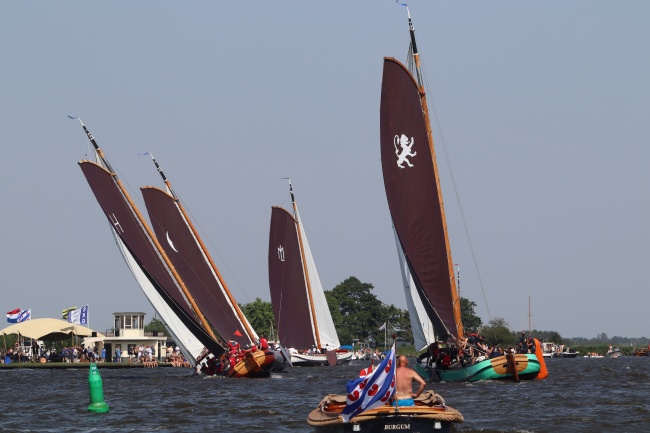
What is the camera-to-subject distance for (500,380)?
2034 inches

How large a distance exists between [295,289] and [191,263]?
2441 cm

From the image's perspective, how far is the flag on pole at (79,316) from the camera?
324 ft

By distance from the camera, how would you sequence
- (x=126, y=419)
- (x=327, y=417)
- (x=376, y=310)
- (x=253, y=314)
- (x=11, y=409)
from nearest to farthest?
(x=327, y=417)
(x=126, y=419)
(x=11, y=409)
(x=253, y=314)
(x=376, y=310)

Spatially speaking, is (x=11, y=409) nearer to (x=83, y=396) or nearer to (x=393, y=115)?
(x=83, y=396)

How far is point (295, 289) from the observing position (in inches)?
3713

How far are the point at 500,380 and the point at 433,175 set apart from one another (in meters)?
9.60

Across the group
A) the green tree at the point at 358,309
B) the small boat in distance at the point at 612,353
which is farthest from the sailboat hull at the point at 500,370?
the green tree at the point at 358,309

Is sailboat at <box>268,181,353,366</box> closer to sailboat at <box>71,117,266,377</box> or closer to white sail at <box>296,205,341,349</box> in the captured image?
white sail at <box>296,205,341,349</box>

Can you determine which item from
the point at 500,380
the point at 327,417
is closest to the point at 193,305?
the point at 500,380

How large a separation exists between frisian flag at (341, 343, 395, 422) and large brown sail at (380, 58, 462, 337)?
1070 inches

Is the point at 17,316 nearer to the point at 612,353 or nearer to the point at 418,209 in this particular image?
the point at 418,209

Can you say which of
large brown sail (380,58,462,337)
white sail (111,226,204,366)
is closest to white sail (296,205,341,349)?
white sail (111,226,204,366)

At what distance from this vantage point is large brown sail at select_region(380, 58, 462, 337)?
53.3 metres

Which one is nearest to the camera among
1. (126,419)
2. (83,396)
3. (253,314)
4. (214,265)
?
(126,419)
